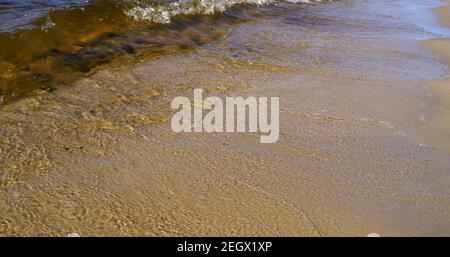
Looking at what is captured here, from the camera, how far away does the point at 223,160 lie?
9.95ft

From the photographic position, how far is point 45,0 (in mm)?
6941

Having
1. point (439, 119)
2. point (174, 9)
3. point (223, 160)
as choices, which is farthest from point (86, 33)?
point (439, 119)

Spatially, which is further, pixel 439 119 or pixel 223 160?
pixel 439 119

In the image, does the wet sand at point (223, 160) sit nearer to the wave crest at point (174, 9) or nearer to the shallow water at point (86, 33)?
the shallow water at point (86, 33)

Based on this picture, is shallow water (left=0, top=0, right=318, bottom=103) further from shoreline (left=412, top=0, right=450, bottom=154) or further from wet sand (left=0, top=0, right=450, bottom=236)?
shoreline (left=412, top=0, right=450, bottom=154)

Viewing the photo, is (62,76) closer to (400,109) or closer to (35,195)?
(35,195)

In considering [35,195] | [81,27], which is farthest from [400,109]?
[81,27]
